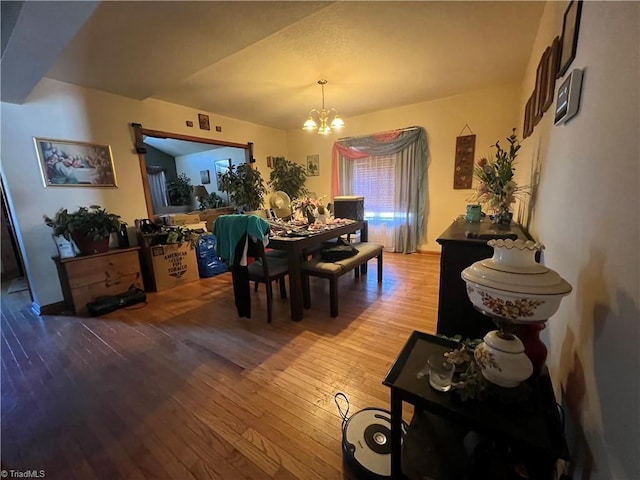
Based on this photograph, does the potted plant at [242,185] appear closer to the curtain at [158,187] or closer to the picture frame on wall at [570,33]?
the curtain at [158,187]

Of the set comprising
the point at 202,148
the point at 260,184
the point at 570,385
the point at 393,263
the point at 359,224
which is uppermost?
the point at 202,148

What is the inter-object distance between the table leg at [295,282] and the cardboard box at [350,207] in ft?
4.22

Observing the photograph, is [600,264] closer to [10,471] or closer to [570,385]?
[570,385]

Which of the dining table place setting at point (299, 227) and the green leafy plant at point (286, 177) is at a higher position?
the green leafy plant at point (286, 177)

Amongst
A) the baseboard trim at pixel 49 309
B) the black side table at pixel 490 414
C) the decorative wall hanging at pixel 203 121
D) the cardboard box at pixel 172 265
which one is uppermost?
the decorative wall hanging at pixel 203 121

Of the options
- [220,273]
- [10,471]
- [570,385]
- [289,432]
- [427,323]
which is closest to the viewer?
[570,385]

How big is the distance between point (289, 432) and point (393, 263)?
2.95 metres

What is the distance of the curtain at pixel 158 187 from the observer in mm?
6629

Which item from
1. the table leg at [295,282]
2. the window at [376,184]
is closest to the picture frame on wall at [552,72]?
the table leg at [295,282]

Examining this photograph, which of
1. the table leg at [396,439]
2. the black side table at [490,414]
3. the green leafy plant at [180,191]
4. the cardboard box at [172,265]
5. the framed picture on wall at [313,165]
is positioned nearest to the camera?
the black side table at [490,414]

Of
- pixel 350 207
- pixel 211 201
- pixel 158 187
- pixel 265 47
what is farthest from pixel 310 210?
pixel 158 187

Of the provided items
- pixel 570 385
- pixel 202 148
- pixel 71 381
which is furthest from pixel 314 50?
pixel 202 148

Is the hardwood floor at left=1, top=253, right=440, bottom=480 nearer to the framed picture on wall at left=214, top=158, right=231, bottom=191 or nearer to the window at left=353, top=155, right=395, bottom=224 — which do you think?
the window at left=353, top=155, right=395, bottom=224

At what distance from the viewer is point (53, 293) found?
8.54ft
